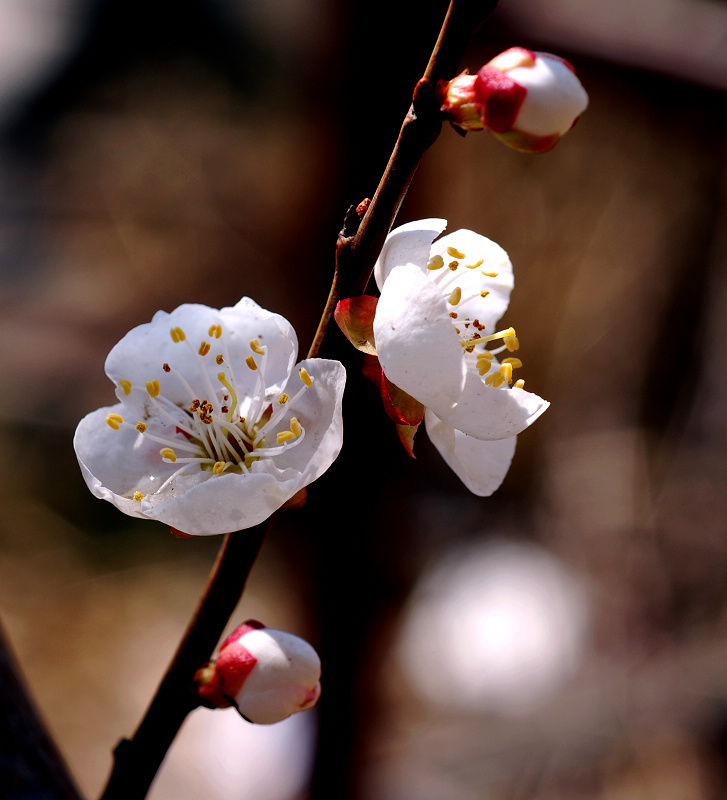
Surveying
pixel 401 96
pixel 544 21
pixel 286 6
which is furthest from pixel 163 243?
pixel 544 21

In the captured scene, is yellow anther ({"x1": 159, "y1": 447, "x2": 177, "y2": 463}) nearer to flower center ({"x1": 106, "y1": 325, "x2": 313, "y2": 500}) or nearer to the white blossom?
flower center ({"x1": 106, "y1": 325, "x2": 313, "y2": 500})

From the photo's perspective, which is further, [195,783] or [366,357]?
[195,783]

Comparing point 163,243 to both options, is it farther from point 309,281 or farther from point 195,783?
point 195,783

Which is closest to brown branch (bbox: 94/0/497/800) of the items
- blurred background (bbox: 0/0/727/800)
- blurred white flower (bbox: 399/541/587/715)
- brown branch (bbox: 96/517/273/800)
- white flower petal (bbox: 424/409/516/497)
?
brown branch (bbox: 96/517/273/800)

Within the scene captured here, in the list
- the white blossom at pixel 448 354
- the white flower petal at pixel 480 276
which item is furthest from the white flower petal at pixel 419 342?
the white flower petal at pixel 480 276

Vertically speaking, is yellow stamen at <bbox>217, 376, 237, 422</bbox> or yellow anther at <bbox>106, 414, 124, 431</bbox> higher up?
yellow stamen at <bbox>217, 376, 237, 422</bbox>

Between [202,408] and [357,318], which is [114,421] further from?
[357,318]
